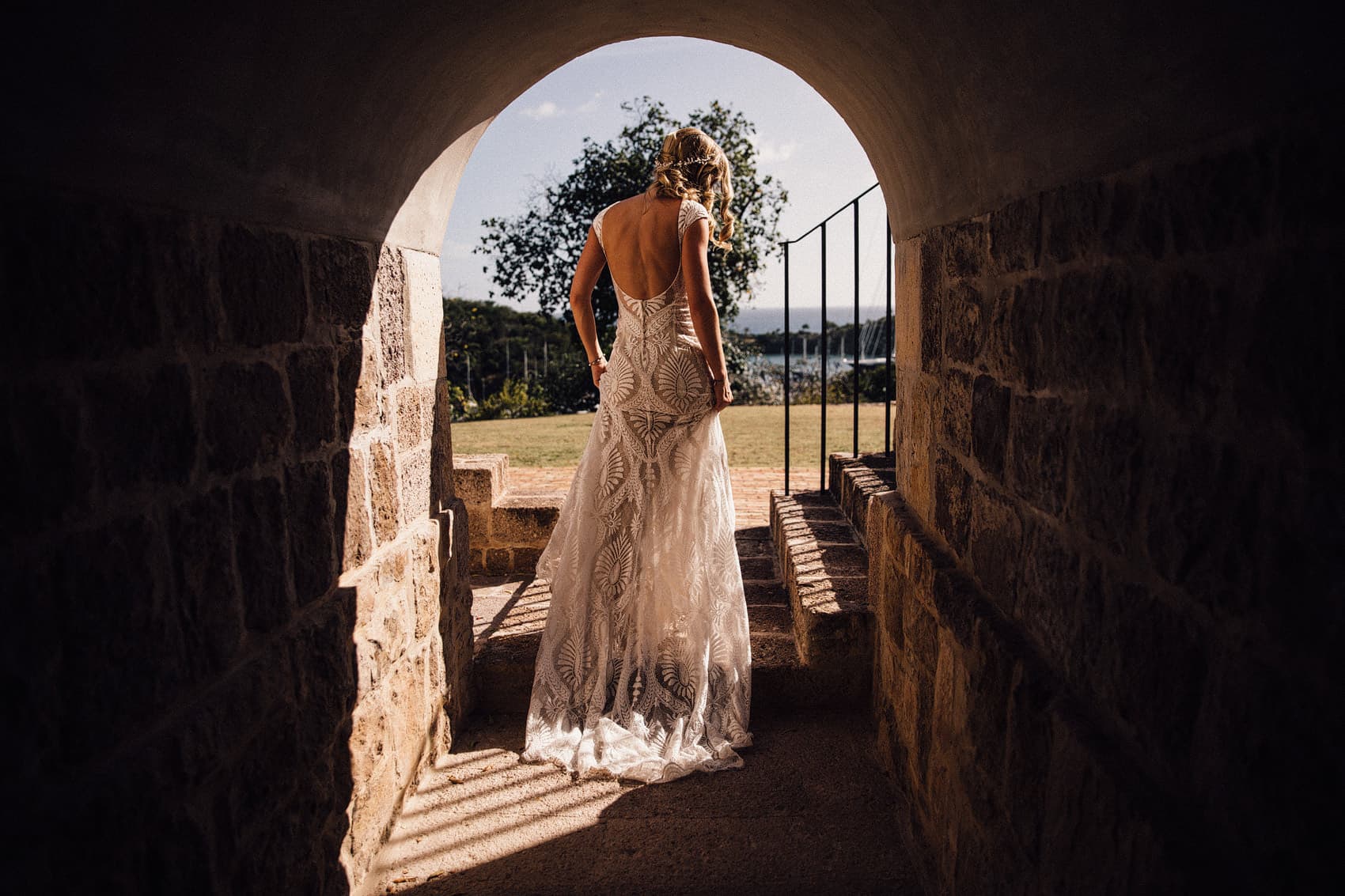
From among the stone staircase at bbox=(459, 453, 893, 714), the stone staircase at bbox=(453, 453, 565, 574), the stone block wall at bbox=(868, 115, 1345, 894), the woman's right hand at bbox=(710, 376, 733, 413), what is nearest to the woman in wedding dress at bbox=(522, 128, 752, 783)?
the woman's right hand at bbox=(710, 376, 733, 413)

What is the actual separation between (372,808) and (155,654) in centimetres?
129

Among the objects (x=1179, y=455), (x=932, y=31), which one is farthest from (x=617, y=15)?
(x=1179, y=455)

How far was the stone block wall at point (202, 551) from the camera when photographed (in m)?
1.38

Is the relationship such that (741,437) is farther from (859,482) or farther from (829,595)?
(829,595)

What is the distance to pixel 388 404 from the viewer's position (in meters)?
2.96

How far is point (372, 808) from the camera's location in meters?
2.73

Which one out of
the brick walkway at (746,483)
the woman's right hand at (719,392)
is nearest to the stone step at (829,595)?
the woman's right hand at (719,392)

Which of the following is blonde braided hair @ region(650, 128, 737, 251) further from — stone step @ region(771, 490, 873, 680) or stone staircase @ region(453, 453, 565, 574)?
stone staircase @ region(453, 453, 565, 574)

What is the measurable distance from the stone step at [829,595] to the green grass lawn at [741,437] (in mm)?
3272

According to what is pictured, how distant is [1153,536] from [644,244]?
2504 mm

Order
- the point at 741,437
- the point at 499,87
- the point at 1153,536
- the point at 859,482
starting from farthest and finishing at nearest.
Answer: the point at 741,437
the point at 859,482
the point at 499,87
the point at 1153,536

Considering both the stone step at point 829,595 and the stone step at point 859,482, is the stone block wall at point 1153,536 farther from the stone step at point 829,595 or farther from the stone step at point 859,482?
the stone step at point 859,482

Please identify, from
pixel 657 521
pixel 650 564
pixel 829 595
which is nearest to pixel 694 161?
pixel 657 521

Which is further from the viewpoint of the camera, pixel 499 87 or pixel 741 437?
pixel 741 437
